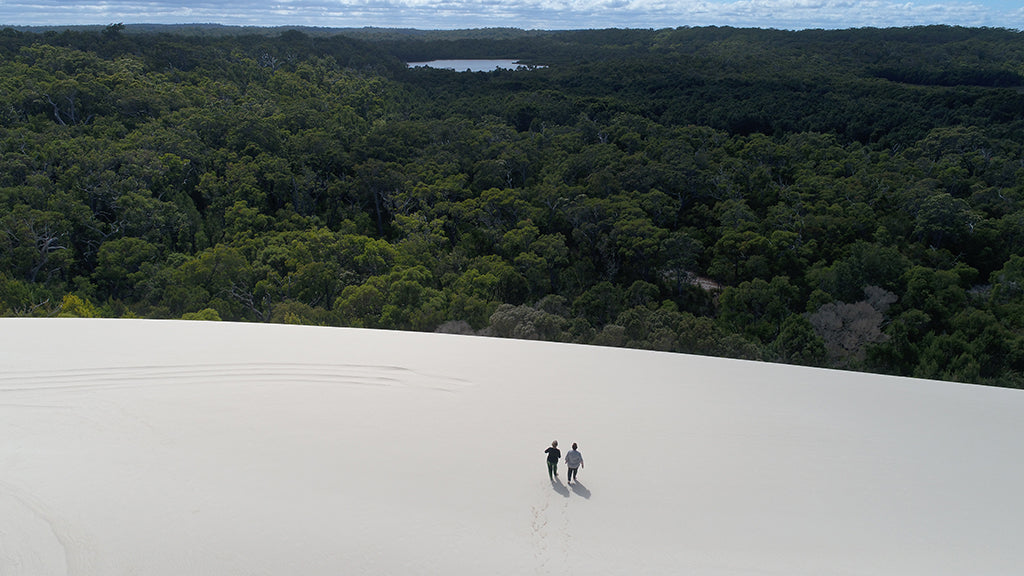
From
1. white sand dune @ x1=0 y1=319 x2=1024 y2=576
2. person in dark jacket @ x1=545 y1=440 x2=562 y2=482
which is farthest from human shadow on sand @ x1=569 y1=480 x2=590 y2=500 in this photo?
person in dark jacket @ x1=545 y1=440 x2=562 y2=482

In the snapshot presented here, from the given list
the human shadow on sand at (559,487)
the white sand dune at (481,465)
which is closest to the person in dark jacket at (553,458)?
the human shadow on sand at (559,487)

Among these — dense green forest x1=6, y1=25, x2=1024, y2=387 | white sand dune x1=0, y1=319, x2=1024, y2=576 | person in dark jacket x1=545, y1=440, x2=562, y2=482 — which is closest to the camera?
white sand dune x1=0, y1=319, x2=1024, y2=576

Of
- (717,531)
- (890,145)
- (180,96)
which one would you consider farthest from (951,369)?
(180,96)

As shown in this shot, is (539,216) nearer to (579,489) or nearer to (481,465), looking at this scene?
(481,465)

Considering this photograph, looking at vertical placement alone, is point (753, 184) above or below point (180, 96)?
below

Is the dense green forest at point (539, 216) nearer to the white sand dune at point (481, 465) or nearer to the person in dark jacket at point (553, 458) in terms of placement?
the white sand dune at point (481, 465)

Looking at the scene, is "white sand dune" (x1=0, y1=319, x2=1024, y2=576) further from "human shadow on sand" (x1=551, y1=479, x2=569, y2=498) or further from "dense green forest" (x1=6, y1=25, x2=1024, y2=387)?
"dense green forest" (x1=6, y1=25, x2=1024, y2=387)

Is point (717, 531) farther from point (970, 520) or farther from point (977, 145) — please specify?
point (977, 145)
